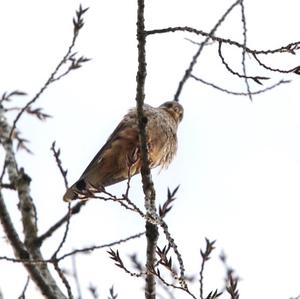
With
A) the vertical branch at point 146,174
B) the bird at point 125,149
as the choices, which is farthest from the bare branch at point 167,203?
the bird at point 125,149

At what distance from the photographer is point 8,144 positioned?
512cm

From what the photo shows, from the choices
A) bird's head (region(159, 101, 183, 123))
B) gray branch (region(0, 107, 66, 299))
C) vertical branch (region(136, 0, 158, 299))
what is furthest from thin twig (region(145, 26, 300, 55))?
bird's head (region(159, 101, 183, 123))

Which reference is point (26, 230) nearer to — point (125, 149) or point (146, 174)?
point (125, 149)

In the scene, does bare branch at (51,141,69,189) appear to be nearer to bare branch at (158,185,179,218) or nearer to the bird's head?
bare branch at (158,185,179,218)

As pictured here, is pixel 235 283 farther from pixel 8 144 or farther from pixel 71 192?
pixel 8 144

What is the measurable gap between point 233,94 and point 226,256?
120cm

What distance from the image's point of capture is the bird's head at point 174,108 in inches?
232

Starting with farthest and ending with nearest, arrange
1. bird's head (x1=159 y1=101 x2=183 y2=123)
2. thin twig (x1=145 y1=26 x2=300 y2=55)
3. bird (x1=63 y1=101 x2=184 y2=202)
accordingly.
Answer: bird's head (x1=159 y1=101 x2=183 y2=123)
bird (x1=63 y1=101 x2=184 y2=202)
thin twig (x1=145 y1=26 x2=300 y2=55)

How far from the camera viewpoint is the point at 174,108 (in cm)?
593

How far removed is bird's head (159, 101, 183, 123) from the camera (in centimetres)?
589

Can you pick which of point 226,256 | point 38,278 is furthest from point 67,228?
point 226,256

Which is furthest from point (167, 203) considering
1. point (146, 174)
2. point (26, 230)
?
point (26, 230)

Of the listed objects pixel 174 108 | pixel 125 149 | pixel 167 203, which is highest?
pixel 174 108

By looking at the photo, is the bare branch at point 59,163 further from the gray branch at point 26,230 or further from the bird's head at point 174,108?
the bird's head at point 174,108
